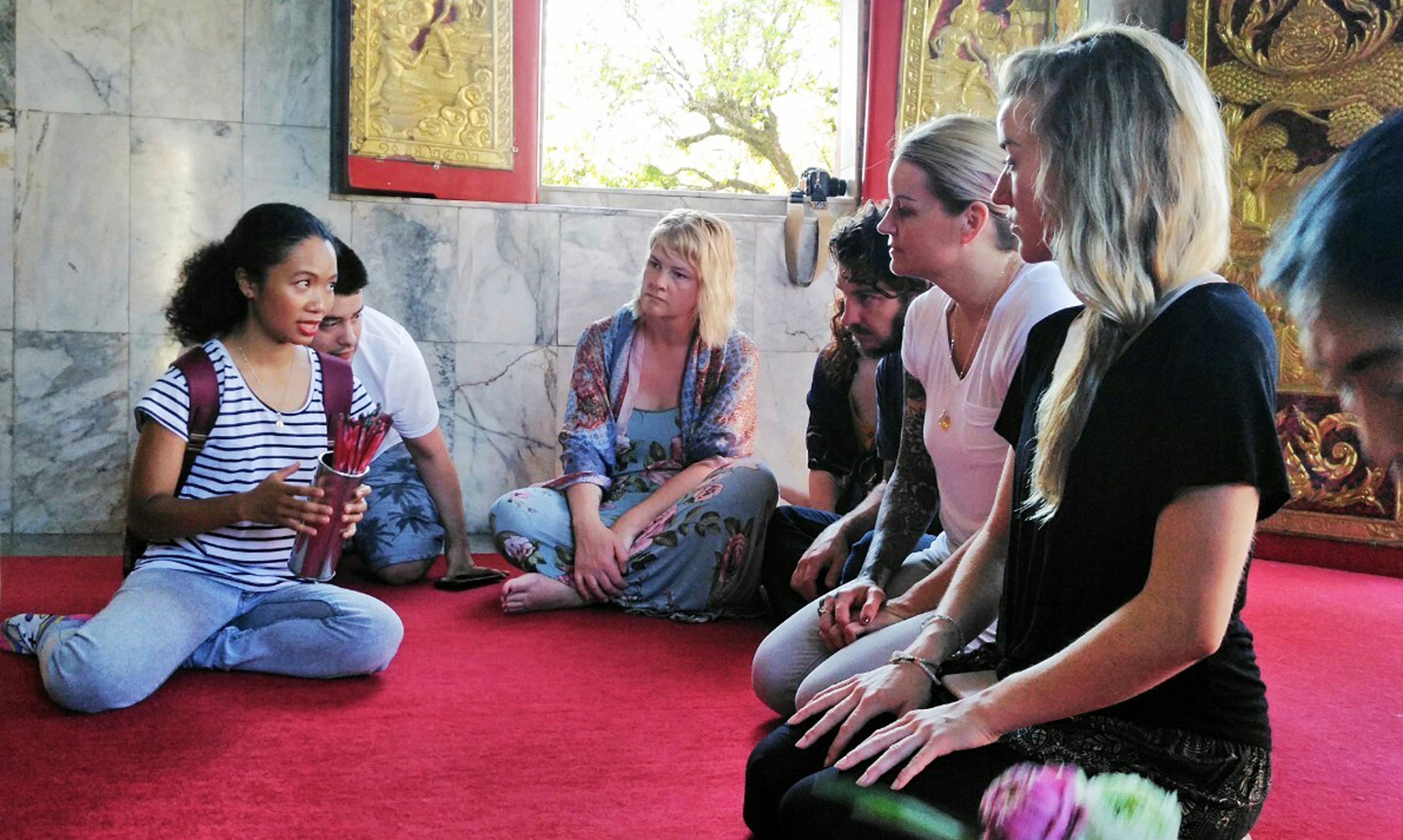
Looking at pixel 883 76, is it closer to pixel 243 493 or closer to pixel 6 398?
pixel 243 493

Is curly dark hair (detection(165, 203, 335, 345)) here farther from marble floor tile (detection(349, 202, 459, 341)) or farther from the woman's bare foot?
marble floor tile (detection(349, 202, 459, 341))

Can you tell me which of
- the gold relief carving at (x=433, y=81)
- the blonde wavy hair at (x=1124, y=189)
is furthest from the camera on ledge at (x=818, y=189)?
the blonde wavy hair at (x=1124, y=189)

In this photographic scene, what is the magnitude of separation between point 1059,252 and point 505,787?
1.25 m

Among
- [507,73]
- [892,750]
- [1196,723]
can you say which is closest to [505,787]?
[892,750]

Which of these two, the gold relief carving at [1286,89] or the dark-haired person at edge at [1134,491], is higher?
the gold relief carving at [1286,89]

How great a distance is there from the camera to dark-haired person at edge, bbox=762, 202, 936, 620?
105 inches

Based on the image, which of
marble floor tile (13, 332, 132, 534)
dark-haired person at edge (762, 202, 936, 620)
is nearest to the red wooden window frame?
dark-haired person at edge (762, 202, 936, 620)

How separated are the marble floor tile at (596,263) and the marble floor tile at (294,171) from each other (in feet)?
2.74

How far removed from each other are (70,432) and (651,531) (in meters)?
2.43

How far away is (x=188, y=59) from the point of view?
4566mm

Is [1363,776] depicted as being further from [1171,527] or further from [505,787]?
[505,787]

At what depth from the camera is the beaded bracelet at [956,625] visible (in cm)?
167

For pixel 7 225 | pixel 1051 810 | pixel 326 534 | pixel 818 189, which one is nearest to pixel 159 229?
pixel 7 225

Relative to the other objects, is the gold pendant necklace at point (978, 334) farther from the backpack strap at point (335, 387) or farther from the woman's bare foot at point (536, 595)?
the woman's bare foot at point (536, 595)
